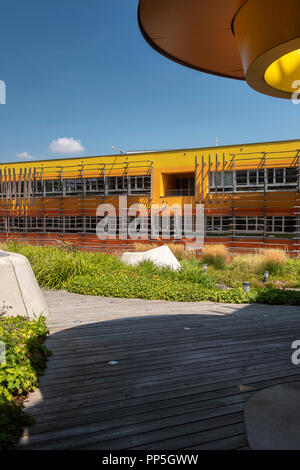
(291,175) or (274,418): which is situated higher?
(291,175)

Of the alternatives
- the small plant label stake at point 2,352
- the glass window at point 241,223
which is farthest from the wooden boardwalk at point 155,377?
the glass window at point 241,223

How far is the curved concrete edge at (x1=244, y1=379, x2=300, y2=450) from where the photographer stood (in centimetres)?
267

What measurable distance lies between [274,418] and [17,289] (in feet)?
14.4

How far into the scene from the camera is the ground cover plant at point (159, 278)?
331 inches

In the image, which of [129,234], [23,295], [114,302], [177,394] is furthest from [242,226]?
[177,394]

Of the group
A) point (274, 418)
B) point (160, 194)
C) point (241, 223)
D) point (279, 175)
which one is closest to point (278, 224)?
point (241, 223)

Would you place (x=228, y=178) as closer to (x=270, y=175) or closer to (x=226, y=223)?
(x=270, y=175)

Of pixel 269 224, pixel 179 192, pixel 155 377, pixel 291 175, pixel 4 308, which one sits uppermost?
pixel 291 175

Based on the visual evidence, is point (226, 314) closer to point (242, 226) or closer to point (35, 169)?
point (242, 226)

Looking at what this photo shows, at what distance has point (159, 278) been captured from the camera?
34.0 ft

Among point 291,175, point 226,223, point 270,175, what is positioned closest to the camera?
point 291,175

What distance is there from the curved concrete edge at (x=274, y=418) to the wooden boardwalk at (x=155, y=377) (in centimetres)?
10

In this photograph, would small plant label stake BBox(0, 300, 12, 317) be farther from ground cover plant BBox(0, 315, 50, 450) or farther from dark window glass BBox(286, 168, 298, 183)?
dark window glass BBox(286, 168, 298, 183)
